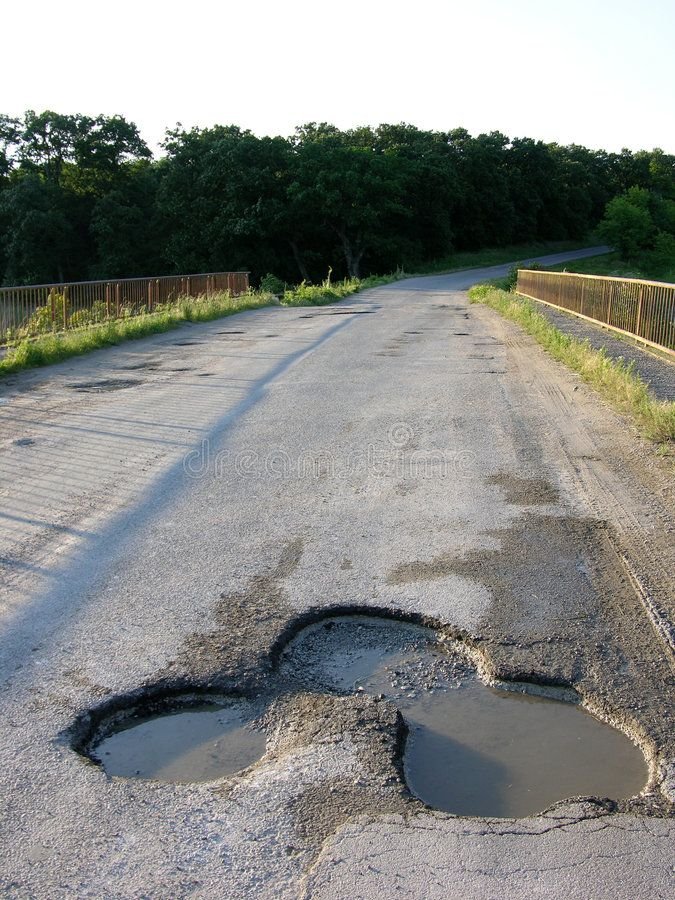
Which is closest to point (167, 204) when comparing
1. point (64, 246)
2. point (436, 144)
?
point (64, 246)

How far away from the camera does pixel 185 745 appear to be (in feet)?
11.3

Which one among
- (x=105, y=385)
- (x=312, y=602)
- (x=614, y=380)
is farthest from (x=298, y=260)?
(x=312, y=602)

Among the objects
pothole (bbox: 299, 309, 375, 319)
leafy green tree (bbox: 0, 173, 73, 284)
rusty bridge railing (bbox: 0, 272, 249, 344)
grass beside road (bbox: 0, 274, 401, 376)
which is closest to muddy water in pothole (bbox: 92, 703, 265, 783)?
grass beside road (bbox: 0, 274, 401, 376)

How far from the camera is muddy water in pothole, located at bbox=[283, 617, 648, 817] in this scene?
311 centimetres

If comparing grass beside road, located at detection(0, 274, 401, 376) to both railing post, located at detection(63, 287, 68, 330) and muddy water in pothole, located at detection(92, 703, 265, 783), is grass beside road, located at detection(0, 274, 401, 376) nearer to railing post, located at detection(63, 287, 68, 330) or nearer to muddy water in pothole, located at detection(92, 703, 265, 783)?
railing post, located at detection(63, 287, 68, 330)

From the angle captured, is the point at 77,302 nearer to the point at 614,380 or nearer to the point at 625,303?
the point at 625,303

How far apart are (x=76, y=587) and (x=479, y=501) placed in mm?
3033

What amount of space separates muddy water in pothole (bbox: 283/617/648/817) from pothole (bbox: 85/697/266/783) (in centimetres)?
45

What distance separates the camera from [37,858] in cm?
267

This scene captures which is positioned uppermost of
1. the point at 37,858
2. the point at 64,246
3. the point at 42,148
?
the point at 42,148

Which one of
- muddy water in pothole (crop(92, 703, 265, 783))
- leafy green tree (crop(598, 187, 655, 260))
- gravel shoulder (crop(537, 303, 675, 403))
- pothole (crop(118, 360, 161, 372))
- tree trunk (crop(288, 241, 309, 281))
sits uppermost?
leafy green tree (crop(598, 187, 655, 260))

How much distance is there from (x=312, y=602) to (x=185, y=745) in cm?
140

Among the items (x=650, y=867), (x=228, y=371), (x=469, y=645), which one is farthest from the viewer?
(x=228, y=371)

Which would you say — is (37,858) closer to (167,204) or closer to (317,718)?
(317,718)
